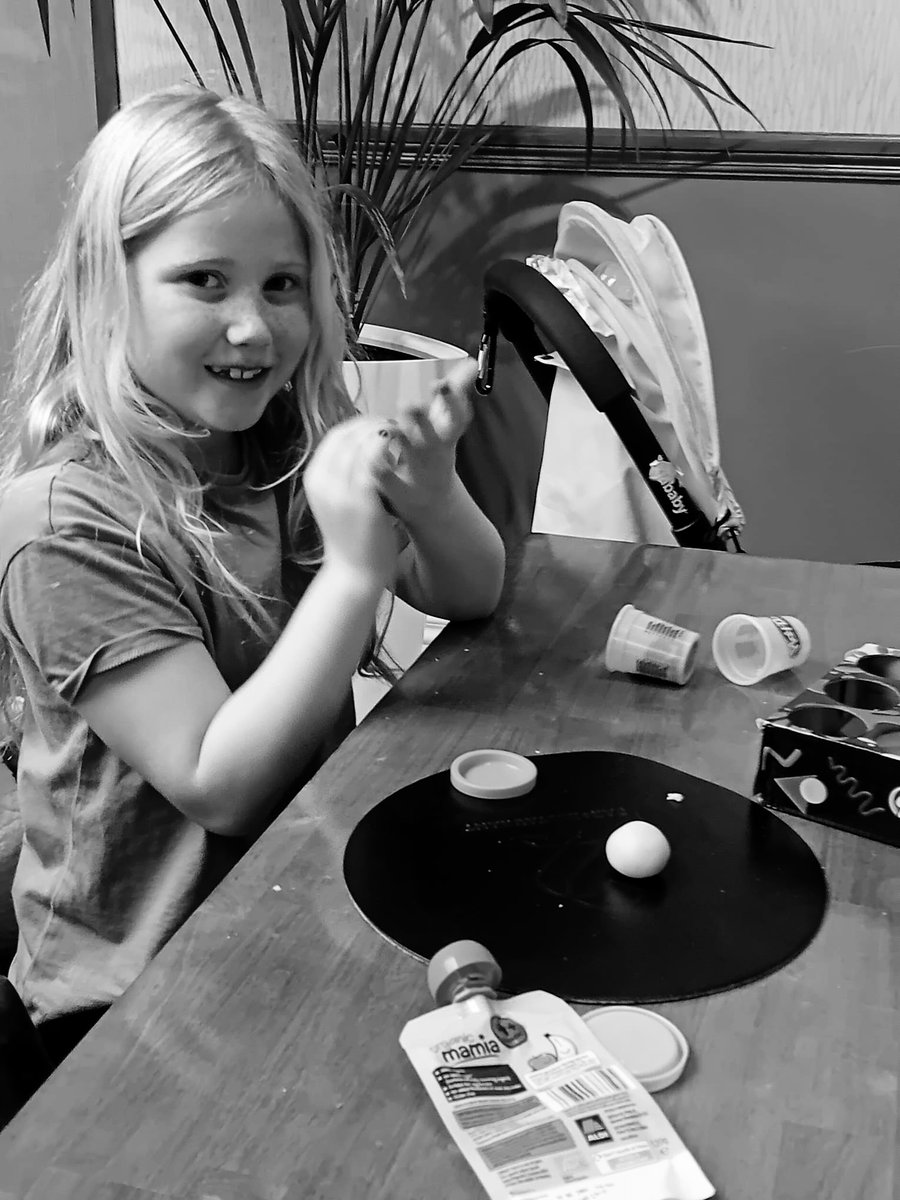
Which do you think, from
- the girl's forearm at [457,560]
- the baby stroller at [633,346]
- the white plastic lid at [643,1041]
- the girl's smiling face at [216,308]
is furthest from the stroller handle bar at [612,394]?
the white plastic lid at [643,1041]

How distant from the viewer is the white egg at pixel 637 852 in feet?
2.09

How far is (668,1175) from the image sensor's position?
0.44 m

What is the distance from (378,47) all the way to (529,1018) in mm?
1702

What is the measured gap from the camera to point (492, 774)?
750 millimetres

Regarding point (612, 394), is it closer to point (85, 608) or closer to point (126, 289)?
point (126, 289)

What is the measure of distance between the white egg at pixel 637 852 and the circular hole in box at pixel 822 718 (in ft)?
0.52

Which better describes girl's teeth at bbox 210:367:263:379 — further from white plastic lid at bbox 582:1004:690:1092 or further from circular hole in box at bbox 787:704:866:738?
white plastic lid at bbox 582:1004:690:1092

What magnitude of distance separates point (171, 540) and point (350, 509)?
0.15 m

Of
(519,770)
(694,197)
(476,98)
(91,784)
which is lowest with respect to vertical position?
(91,784)

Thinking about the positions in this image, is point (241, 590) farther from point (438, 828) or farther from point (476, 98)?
point (476, 98)

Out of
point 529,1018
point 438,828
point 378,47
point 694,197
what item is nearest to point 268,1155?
point 529,1018

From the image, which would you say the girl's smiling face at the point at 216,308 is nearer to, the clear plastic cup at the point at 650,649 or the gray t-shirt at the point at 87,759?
the gray t-shirt at the point at 87,759

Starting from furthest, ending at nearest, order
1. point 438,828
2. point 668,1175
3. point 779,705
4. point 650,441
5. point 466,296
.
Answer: point 466,296
point 650,441
point 779,705
point 438,828
point 668,1175

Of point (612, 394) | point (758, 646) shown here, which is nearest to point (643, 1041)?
point (758, 646)
